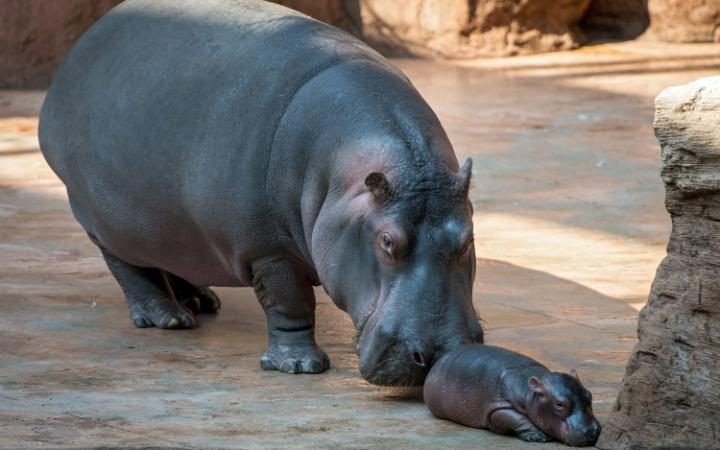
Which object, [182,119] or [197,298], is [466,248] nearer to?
[182,119]

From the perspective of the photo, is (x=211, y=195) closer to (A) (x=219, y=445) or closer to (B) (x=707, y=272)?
(A) (x=219, y=445)

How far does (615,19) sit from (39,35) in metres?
6.05

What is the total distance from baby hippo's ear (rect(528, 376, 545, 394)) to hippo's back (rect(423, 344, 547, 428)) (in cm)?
11

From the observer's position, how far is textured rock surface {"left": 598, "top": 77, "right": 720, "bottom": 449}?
4191 millimetres

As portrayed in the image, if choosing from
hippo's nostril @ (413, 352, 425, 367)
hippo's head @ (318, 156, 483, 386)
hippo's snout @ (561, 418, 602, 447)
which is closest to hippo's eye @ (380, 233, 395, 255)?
hippo's head @ (318, 156, 483, 386)

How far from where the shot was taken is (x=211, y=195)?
592 cm

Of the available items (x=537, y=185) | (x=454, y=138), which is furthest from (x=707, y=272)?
(x=454, y=138)

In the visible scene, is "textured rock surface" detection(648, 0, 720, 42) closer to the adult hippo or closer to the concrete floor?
the concrete floor

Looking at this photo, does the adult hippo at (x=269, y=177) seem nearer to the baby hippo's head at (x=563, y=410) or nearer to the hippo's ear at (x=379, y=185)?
the hippo's ear at (x=379, y=185)

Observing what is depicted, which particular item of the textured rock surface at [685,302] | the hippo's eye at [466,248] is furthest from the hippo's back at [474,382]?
the textured rock surface at [685,302]

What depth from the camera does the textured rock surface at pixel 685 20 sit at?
611 inches

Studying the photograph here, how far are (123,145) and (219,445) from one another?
2243 mm

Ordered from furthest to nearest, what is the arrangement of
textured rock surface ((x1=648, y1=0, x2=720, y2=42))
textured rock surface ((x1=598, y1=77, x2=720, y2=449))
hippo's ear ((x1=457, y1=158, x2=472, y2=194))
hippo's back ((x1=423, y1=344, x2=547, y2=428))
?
textured rock surface ((x1=648, y1=0, x2=720, y2=42))
hippo's ear ((x1=457, y1=158, x2=472, y2=194))
hippo's back ((x1=423, y1=344, x2=547, y2=428))
textured rock surface ((x1=598, y1=77, x2=720, y2=449))

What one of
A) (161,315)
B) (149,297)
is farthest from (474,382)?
(149,297)
